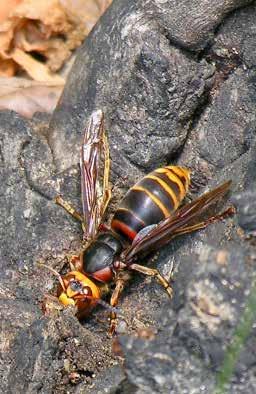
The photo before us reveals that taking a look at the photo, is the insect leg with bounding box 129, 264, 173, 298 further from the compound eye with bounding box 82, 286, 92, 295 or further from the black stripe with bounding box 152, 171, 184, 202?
the black stripe with bounding box 152, 171, 184, 202

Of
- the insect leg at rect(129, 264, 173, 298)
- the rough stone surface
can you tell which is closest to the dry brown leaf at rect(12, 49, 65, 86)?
the rough stone surface

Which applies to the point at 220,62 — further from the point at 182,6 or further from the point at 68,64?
the point at 68,64

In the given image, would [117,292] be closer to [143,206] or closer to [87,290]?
[87,290]

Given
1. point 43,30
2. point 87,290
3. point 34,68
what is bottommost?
point 34,68

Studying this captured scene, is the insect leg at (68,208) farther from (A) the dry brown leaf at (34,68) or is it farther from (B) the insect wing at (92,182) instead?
(A) the dry brown leaf at (34,68)

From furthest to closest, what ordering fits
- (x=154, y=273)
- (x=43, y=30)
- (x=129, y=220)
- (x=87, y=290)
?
1. (x=43, y=30)
2. (x=129, y=220)
3. (x=87, y=290)
4. (x=154, y=273)

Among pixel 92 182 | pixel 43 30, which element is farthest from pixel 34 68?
pixel 92 182
